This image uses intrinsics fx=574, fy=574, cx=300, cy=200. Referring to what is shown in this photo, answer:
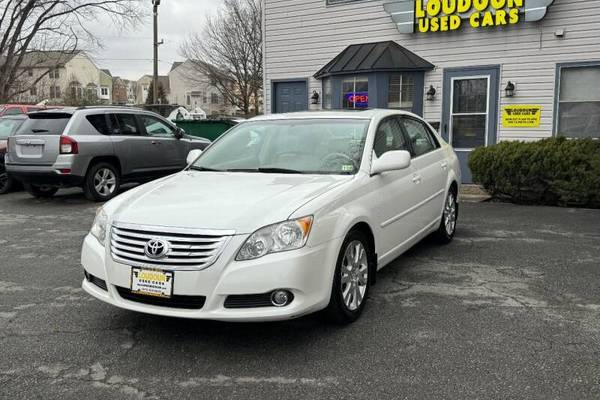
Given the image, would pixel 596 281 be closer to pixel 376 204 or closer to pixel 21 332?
pixel 376 204

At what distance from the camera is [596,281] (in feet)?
16.4

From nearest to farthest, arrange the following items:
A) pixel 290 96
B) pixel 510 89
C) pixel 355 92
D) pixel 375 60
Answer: pixel 510 89 < pixel 375 60 < pixel 355 92 < pixel 290 96

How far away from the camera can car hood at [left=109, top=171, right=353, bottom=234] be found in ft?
11.4

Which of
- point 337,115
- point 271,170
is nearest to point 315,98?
point 337,115

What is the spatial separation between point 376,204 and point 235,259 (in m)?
1.42

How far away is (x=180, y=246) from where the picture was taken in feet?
11.1

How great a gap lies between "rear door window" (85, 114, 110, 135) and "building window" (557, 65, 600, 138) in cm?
807

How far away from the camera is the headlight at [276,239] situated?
3.37m

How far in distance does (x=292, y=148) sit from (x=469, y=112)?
7.45 m

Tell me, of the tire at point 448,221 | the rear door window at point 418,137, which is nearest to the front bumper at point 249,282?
the rear door window at point 418,137

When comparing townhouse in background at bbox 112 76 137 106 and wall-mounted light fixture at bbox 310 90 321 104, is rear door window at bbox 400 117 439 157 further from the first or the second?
townhouse in background at bbox 112 76 137 106

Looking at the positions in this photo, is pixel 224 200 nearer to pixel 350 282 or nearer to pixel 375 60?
pixel 350 282

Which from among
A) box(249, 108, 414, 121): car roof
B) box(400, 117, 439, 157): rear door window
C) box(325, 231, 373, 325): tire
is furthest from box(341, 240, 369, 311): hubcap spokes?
box(400, 117, 439, 157): rear door window

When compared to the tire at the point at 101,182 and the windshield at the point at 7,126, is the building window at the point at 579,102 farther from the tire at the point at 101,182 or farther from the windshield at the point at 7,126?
the windshield at the point at 7,126
